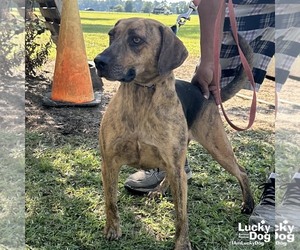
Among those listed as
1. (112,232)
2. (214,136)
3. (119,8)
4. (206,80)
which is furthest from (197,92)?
(119,8)

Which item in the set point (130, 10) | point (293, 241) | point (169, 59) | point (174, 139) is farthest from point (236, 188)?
point (130, 10)

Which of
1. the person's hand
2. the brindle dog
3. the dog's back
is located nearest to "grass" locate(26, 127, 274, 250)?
the brindle dog

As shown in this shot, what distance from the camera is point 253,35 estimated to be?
359cm

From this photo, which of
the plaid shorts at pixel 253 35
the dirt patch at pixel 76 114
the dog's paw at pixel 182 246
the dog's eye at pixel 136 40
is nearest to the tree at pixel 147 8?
the plaid shorts at pixel 253 35

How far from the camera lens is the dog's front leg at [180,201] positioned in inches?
104

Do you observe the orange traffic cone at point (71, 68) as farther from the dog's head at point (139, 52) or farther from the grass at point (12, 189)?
the dog's head at point (139, 52)

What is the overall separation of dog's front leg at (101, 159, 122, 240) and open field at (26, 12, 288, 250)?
0.06m

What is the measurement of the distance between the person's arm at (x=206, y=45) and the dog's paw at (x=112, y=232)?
105 centimetres

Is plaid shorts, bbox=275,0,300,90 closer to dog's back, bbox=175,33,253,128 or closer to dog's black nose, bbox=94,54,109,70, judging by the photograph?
dog's back, bbox=175,33,253,128

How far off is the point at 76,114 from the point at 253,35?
251cm

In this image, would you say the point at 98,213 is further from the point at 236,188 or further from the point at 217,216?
the point at 236,188

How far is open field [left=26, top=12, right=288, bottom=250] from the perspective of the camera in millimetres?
Answer: 2922

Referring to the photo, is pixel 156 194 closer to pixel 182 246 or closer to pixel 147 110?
pixel 182 246

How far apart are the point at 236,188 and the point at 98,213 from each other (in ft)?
3.83
